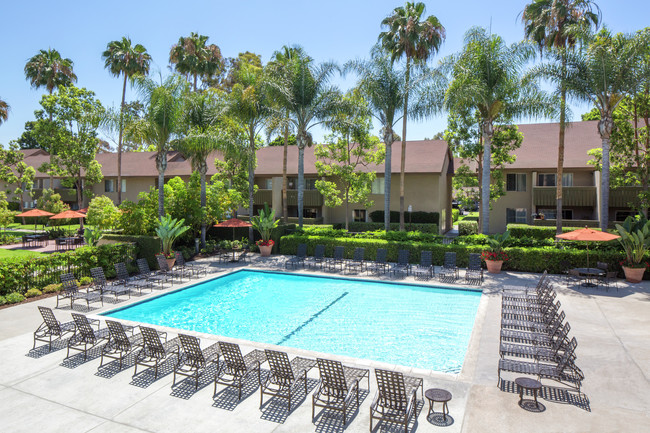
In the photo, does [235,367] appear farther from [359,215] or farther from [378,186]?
[359,215]

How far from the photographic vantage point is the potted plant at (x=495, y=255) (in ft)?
63.9

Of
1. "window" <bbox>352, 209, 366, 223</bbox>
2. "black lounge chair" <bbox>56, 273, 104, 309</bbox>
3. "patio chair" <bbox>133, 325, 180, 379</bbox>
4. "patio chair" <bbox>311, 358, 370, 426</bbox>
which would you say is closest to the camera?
"patio chair" <bbox>311, 358, 370, 426</bbox>

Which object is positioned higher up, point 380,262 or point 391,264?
point 380,262

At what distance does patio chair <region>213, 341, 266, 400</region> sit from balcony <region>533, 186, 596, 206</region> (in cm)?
2997

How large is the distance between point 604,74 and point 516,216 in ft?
52.8

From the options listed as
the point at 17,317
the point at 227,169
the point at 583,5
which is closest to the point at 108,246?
the point at 17,317

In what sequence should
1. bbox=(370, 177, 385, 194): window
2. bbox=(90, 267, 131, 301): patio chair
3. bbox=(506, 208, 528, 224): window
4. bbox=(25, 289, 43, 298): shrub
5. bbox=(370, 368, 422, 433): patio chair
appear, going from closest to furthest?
bbox=(370, 368, 422, 433): patio chair
bbox=(25, 289, 43, 298): shrub
bbox=(90, 267, 131, 301): patio chair
bbox=(506, 208, 528, 224): window
bbox=(370, 177, 385, 194): window

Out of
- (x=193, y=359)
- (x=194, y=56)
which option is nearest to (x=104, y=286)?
(x=193, y=359)

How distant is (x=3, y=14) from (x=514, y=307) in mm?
22478

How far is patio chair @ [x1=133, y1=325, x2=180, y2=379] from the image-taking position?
9.11 metres

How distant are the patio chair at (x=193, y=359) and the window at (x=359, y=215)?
2795 cm

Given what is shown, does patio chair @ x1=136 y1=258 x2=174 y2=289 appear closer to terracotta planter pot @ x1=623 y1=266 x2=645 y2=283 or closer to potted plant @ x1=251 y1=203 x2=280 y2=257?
potted plant @ x1=251 y1=203 x2=280 y2=257

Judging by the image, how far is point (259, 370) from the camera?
8203mm

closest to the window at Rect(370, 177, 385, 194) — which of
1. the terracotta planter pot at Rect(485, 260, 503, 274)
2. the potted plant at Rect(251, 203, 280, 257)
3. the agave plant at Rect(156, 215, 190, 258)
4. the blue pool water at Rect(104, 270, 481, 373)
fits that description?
the potted plant at Rect(251, 203, 280, 257)
